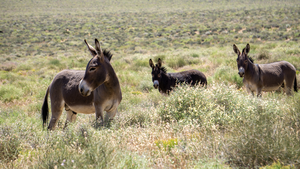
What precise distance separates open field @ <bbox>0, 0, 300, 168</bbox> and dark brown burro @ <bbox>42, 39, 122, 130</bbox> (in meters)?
0.40

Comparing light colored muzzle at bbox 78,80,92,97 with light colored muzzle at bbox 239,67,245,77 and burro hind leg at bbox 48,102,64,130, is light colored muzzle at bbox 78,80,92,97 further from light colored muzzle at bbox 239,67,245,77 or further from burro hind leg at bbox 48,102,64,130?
light colored muzzle at bbox 239,67,245,77

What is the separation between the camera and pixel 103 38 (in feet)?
139

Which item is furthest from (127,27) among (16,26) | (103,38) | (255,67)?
(255,67)

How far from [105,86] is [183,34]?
40426mm

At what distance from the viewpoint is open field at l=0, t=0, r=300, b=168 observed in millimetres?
2986

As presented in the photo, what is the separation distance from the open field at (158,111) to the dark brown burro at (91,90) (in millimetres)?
403

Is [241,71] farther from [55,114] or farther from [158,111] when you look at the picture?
[55,114]

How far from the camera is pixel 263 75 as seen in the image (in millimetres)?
8164

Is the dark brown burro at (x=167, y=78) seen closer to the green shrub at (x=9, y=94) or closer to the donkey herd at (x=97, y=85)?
the donkey herd at (x=97, y=85)

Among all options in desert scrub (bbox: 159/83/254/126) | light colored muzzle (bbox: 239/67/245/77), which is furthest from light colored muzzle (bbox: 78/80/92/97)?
light colored muzzle (bbox: 239/67/245/77)

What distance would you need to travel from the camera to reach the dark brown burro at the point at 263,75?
7.74 m

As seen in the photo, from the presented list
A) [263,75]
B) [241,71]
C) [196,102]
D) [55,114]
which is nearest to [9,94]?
[55,114]

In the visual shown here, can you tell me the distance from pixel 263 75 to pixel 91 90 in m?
6.81

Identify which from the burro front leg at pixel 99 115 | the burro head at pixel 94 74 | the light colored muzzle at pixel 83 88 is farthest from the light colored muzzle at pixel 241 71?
the light colored muzzle at pixel 83 88
